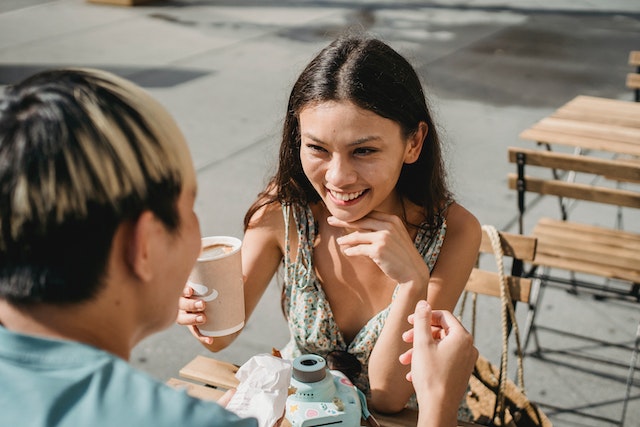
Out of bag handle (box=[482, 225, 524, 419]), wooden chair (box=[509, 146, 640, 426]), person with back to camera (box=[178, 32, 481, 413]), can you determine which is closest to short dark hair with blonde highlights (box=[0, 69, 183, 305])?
person with back to camera (box=[178, 32, 481, 413])

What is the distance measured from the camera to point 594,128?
403 cm

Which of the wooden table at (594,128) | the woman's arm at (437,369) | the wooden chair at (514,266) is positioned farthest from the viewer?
the wooden table at (594,128)

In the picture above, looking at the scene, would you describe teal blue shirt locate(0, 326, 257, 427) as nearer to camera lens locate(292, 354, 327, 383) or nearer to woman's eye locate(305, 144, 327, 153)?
camera lens locate(292, 354, 327, 383)

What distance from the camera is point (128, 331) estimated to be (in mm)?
1068

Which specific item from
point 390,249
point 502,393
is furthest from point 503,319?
point 390,249

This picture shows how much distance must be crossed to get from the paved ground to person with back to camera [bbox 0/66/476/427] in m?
1.67

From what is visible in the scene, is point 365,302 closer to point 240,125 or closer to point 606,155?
point 606,155

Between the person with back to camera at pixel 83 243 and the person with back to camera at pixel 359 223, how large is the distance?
774 millimetres

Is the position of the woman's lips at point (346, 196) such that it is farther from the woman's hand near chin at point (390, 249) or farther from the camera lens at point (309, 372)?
the camera lens at point (309, 372)

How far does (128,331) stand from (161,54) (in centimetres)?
858

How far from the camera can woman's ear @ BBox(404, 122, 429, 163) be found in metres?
2.15

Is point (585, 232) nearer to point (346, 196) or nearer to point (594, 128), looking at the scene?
point (594, 128)

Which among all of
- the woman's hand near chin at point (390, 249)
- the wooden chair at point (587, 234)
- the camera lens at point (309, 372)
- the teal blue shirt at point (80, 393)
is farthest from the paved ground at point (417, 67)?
the teal blue shirt at point (80, 393)

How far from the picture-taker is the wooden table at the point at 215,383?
1.90 m
